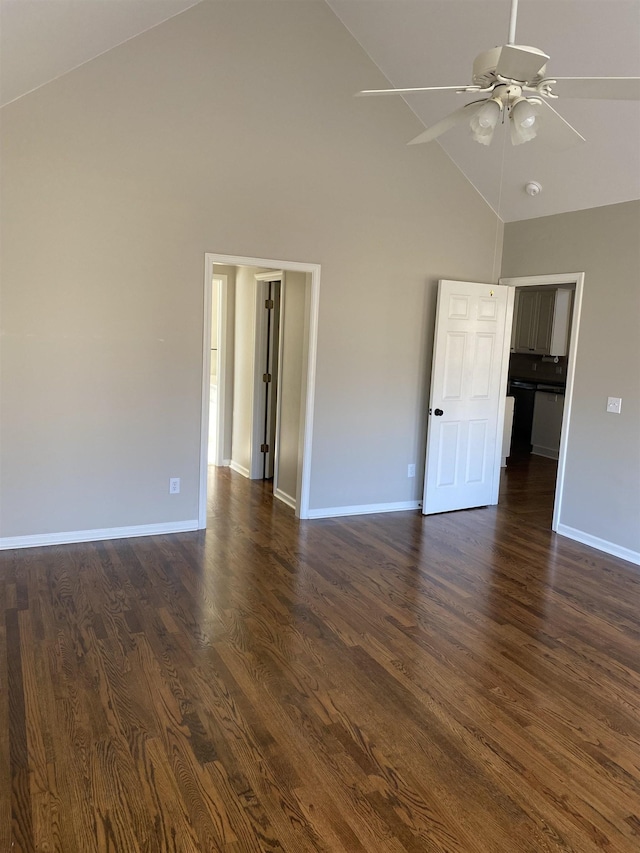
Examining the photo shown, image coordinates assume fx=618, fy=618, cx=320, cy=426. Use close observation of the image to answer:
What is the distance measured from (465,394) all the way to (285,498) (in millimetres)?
1947

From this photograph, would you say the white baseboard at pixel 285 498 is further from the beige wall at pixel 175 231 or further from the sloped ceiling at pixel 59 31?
the sloped ceiling at pixel 59 31

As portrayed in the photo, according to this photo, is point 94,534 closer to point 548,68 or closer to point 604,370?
point 604,370

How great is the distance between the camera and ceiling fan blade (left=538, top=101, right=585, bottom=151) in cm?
258

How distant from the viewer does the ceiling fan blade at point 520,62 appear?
83.3 inches

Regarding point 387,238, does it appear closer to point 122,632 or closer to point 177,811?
point 122,632

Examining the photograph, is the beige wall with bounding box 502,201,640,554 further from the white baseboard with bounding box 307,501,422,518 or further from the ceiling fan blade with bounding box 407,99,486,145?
the ceiling fan blade with bounding box 407,99,486,145

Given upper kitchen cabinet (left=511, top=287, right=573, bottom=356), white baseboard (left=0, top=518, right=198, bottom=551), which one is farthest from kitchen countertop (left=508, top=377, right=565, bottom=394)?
white baseboard (left=0, top=518, right=198, bottom=551)

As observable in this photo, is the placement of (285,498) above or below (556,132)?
below

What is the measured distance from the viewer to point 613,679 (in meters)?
3.01

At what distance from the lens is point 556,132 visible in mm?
2705

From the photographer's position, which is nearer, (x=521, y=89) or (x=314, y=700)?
(x=521, y=89)

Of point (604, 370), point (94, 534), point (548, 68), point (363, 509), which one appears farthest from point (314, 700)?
point (548, 68)

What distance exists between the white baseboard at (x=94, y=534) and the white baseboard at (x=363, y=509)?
1.13 meters

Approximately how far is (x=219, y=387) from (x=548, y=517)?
3.85 metres
